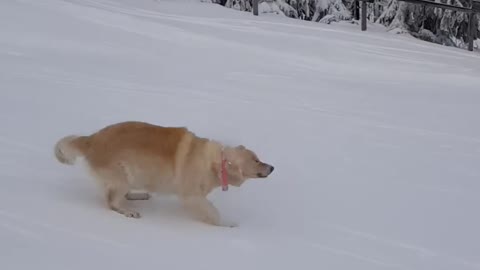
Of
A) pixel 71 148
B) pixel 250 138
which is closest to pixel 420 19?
pixel 250 138

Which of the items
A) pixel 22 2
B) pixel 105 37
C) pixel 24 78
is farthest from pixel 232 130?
pixel 22 2

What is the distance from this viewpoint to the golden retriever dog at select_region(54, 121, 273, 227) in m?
3.64

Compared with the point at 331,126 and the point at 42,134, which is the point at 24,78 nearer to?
the point at 42,134

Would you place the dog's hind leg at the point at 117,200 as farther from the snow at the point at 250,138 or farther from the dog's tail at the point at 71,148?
the dog's tail at the point at 71,148

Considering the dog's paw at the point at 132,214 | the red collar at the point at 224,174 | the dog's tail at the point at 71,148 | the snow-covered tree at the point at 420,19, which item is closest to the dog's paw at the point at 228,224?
the red collar at the point at 224,174

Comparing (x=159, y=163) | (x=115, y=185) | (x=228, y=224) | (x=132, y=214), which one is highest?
(x=159, y=163)

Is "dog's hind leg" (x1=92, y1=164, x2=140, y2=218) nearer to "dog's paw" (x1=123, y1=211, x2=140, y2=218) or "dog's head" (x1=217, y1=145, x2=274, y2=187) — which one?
"dog's paw" (x1=123, y1=211, x2=140, y2=218)

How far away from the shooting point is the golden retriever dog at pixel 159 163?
3.64 m

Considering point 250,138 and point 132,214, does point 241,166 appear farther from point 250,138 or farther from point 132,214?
point 250,138

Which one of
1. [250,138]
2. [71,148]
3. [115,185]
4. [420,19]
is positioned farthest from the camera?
[420,19]

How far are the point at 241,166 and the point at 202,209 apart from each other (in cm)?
33

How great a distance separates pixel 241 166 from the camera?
12.5ft

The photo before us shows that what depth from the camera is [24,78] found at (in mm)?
6137

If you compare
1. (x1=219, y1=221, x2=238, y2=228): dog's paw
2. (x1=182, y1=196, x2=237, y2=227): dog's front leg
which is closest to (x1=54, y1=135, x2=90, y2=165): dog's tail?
(x1=182, y1=196, x2=237, y2=227): dog's front leg
